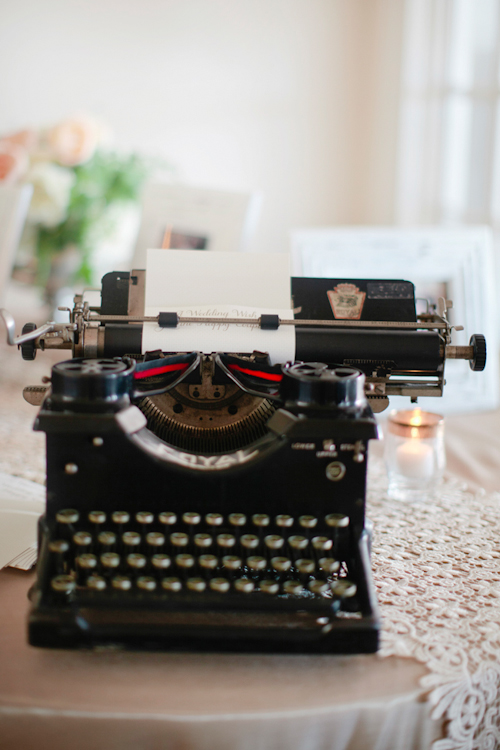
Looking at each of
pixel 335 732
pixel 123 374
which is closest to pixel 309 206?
pixel 123 374

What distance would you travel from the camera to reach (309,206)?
Answer: 11.9 feet

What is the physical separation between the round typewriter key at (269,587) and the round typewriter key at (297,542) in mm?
53

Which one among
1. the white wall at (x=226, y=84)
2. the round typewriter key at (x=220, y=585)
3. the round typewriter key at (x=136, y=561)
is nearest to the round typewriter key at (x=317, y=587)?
the round typewriter key at (x=220, y=585)

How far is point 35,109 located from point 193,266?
283 centimetres

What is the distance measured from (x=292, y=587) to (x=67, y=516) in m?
0.31

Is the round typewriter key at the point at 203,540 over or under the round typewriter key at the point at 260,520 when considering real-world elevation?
under

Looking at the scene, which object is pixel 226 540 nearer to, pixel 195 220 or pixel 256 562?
pixel 256 562

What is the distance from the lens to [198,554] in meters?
0.86

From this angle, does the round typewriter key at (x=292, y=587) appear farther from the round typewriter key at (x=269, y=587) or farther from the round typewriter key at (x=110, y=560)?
the round typewriter key at (x=110, y=560)

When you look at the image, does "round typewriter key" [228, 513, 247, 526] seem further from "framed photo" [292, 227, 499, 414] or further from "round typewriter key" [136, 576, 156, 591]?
"framed photo" [292, 227, 499, 414]

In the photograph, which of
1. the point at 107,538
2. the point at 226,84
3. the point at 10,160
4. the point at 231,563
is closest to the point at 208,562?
the point at 231,563

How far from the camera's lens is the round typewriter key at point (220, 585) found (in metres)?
0.78

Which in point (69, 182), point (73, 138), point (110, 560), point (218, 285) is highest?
point (73, 138)

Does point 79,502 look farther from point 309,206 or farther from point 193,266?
point 309,206
